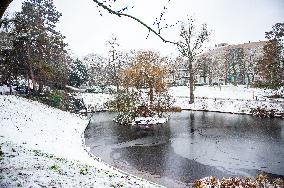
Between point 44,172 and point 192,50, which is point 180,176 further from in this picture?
point 192,50

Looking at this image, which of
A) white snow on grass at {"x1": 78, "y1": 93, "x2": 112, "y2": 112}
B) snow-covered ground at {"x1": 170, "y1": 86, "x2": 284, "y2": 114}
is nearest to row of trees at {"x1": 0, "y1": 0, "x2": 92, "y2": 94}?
white snow on grass at {"x1": 78, "y1": 93, "x2": 112, "y2": 112}

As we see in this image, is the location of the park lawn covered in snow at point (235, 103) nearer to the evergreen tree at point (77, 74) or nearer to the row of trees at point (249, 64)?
the row of trees at point (249, 64)

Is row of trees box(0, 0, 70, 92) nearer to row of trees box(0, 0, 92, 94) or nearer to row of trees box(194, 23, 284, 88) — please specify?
row of trees box(0, 0, 92, 94)

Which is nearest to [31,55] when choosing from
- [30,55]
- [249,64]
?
[30,55]

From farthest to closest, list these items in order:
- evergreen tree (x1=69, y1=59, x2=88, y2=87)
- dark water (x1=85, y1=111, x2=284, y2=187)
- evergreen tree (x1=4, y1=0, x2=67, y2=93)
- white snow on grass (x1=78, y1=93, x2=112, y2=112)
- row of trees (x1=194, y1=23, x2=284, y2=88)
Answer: evergreen tree (x1=69, y1=59, x2=88, y2=87) < white snow on grass (x1=78, y1=93, x2=112, y2=112) < row of trees (x1=194, y1=23, x2=284, y2=88) < evergreen tree (x1=4, y1=0, x2=67, y2=93) < dark water (x1=85, y1=111, x2=284, y2=187)

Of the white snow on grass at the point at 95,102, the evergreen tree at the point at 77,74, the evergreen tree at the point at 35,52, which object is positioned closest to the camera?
the evergreen tree at the point at 35,52

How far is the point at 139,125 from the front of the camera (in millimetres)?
30844

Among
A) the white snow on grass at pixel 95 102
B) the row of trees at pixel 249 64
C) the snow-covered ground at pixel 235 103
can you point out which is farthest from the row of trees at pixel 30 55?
the row of trees at pixel 249 64

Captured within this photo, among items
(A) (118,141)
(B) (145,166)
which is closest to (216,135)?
(A) (118,141)

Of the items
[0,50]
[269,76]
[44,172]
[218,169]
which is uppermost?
[0,50]

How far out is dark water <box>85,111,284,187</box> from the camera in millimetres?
15498

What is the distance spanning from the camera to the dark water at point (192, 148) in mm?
15498

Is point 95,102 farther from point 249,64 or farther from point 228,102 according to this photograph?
point 249,64

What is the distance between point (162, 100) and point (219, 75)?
59141 mm
